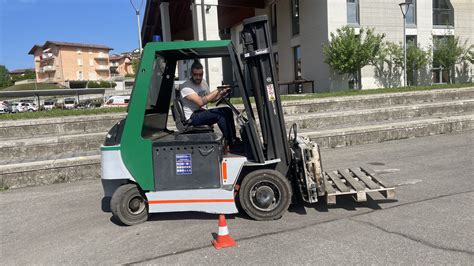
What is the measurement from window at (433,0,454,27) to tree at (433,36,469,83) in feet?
5.15

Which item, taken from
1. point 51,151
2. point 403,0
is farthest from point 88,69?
point 51,151

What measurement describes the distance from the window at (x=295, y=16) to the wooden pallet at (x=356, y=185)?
2039 centimetres

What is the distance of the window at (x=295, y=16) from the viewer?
24.2 meters

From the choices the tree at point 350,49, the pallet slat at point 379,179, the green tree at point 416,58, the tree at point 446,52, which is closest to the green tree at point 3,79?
the tree at point 350,49

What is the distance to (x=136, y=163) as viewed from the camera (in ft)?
15.0

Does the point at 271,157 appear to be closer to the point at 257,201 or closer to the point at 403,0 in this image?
the point at 257,201

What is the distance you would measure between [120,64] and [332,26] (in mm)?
129791

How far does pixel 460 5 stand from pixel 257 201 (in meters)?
27.2

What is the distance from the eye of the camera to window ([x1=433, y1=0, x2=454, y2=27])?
24.3m

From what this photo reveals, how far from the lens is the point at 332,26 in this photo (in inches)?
829

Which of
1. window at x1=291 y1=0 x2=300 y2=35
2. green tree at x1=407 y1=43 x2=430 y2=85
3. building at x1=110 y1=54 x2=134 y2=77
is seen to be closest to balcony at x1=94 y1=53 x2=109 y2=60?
building at x1=110 y1=54 x2=134 y2=77

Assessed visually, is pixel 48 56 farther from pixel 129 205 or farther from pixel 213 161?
pixel 213 161

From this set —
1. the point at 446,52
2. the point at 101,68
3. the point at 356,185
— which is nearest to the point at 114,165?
the point at 356,185

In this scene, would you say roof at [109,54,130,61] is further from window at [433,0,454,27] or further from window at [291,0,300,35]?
window at [433,0,454,27]
